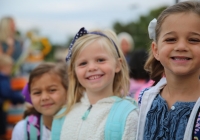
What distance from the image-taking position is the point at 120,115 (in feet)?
7.91

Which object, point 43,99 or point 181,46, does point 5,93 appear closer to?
point 43,99

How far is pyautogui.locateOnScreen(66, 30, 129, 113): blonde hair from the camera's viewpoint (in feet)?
8.80

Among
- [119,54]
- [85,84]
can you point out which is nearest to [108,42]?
[119,54]

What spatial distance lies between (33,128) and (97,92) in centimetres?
A: 70

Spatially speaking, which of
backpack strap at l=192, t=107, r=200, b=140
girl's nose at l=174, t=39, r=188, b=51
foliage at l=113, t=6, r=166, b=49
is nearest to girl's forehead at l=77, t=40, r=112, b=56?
girl's nose at l=174, t=39, r=188, b=51

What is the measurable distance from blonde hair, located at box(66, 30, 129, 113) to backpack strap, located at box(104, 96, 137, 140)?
0.21 meters

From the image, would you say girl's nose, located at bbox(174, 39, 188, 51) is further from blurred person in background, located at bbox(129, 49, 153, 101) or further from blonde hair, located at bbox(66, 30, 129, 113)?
blurred person in background, located at bbox(129, 49, 153, 101)

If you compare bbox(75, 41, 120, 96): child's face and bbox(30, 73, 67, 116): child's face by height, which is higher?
bbox(75, 41, 120, 96): child's face

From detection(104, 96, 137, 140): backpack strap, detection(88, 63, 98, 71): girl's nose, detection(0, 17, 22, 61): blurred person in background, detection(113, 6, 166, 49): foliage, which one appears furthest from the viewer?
detection(113, 6, 166, 49): foliage

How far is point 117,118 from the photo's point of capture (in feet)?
7.88

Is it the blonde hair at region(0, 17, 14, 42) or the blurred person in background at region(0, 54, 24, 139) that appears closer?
the blurred person in background at region(0, 54, 24, 139)

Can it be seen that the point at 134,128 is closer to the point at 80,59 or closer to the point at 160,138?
the point at 160,138

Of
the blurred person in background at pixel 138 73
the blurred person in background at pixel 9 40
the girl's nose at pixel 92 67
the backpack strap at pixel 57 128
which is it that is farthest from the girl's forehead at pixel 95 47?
the blurred person in background at pixel 9 40

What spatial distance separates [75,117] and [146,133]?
0.73 metres
